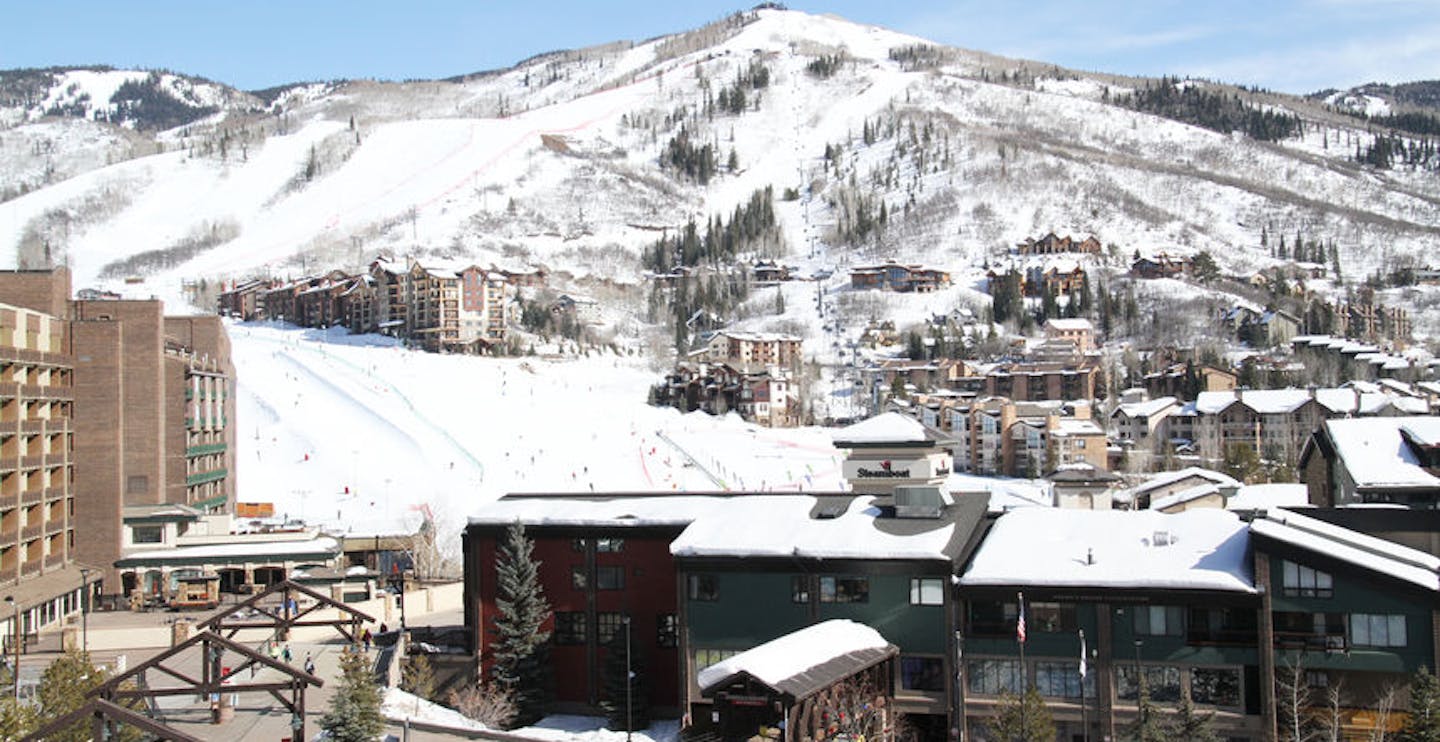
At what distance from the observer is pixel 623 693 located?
32.2 m

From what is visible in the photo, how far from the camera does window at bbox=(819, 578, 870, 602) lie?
99.2 ft

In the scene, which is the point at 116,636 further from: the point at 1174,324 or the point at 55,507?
the point at 1174,324

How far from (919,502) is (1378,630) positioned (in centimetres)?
955

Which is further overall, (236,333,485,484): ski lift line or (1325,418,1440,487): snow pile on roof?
(236,333,485,484): ski lift line

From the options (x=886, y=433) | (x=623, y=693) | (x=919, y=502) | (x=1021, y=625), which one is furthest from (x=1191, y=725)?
(x=886, y=433)

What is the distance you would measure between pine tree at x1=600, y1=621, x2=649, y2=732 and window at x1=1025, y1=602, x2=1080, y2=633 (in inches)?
346

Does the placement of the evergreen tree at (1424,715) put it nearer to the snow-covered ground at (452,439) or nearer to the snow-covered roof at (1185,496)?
the snow-covered roof at (1185,496)

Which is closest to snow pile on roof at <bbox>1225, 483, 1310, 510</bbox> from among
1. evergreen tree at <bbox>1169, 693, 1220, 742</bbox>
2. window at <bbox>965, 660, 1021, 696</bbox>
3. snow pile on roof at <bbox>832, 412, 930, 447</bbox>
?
snow pile on roof at <bbox>832, 412, 930, 447</bbox>

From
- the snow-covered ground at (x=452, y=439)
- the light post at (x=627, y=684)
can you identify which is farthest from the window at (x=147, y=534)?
the light post at (x=627, y=684)

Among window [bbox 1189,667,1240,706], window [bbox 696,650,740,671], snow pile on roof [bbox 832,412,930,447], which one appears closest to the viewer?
window [bbox 1189,667,1240,706]

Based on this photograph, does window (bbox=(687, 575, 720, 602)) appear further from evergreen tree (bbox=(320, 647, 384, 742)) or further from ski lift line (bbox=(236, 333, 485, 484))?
ski lift line (bbox=(236, 333, 485, 484))

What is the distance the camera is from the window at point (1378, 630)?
26531 millimetres

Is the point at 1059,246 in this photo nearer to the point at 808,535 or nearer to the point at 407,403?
the point at 407,403

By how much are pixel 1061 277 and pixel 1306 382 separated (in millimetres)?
42460
